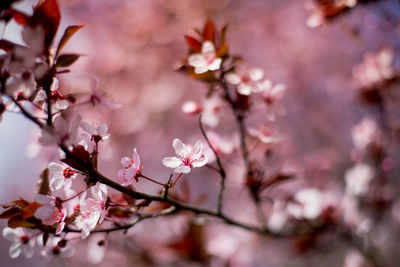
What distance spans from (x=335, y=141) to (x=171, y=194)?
243 cm

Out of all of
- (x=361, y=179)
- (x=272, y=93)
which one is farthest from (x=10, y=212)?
(x=361, y=179)

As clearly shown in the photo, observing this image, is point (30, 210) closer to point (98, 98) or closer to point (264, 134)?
point (98, 98)

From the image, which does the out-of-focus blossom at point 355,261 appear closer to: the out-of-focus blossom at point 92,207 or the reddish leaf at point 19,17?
the out-of-focus blossom at point 92,207

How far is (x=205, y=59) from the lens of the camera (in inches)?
37.4

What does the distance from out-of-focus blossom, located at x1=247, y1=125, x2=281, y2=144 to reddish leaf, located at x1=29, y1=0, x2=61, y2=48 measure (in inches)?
27.5

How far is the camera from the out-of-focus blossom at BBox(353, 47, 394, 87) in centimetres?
→ 148

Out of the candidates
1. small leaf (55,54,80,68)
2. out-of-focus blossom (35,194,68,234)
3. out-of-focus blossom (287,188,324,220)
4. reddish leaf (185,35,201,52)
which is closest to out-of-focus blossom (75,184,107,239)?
out-of-focus blossom (35,194,68,234)

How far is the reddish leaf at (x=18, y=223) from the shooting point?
75cm

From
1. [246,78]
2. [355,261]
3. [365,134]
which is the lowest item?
[355,261]

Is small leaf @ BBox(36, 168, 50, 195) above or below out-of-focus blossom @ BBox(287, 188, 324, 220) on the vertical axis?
above

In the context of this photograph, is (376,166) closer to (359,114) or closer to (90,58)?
(359,114)

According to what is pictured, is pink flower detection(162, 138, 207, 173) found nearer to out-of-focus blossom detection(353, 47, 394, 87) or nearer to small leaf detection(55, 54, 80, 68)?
small leaf detection(55, 54, 80, 68)

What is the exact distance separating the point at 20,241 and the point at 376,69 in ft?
5.17

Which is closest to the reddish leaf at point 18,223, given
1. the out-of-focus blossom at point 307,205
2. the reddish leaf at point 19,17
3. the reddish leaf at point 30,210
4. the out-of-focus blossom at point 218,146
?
the reddish leaf at point 30,210
